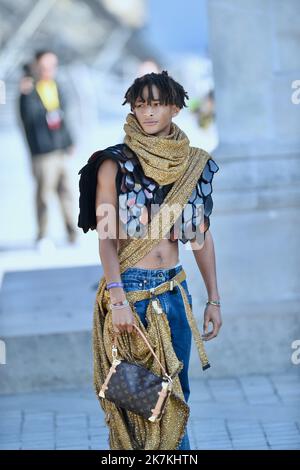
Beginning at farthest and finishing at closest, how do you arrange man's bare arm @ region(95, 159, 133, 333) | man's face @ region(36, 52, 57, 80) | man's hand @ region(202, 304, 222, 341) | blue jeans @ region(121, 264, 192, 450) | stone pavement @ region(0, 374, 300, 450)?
1. man's face @ region(36, 52, 57, 80)
2. stone pavement @ region(0, 374, 300, 450)
3. man's hand @ region(202, 304, 222, 341)
4. blue jeans @ region(121, 264, 192, 450)
5. man's bare arm @ region(95, 159, 133, 333)

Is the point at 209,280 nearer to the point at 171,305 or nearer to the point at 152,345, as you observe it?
the point at 171,305

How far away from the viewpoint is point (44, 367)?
21.9 feet

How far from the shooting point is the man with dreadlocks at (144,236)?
447 cm

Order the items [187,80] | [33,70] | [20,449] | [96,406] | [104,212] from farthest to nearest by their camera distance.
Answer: [187,80], [33,70], [96,406], [20,449], [104,212]

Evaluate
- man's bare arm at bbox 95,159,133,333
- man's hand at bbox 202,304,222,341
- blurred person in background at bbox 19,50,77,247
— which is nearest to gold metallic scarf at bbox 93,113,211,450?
man's bare arm at bbox 95,159,133,333

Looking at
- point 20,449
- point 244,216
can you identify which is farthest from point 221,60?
point 20,449

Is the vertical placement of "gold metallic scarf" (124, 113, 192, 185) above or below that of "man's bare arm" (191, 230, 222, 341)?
above

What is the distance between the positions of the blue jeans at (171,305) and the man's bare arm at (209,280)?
13cm

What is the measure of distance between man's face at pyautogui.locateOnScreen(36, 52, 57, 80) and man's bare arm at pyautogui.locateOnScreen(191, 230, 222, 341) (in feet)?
21.0

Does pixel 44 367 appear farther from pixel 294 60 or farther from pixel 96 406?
pixel 294 60

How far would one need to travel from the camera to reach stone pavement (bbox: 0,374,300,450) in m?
5.77

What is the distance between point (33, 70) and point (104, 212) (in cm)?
694

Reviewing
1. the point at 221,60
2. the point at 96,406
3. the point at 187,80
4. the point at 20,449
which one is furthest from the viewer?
the point at 187,80

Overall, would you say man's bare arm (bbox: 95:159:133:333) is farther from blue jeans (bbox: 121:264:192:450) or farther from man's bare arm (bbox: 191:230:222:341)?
man's bare arm (bbox: 191:230:222:341)
